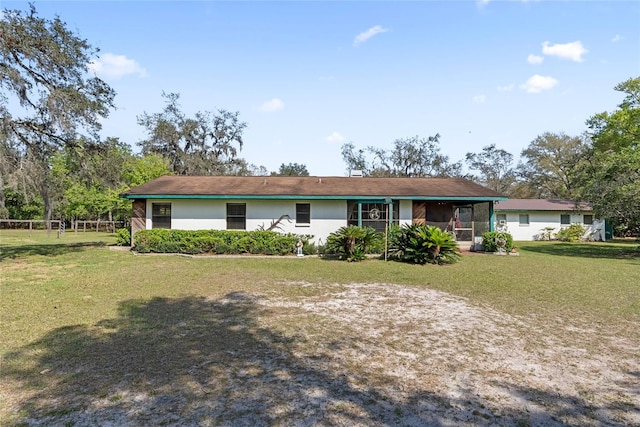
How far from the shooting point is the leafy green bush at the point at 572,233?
85.3 feet

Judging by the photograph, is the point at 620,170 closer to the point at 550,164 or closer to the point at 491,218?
the point at 491,218

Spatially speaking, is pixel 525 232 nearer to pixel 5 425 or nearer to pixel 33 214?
pixel 5 425

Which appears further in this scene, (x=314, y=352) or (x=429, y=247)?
(x=429, y=247)

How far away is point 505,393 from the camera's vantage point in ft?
11.5

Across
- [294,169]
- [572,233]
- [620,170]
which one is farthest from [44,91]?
[294,169]

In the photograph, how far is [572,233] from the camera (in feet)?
85.6

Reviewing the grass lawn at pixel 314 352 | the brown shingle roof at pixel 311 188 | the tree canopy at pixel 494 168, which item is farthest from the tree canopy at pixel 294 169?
the grass lawn at pixel 314 352

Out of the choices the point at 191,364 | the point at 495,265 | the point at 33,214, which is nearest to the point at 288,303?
the point at 191,364

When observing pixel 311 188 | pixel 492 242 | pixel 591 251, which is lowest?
pixel 591 251

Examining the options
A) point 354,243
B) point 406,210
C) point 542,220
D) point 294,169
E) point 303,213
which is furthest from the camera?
point 294,169

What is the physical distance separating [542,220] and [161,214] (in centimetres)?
2498

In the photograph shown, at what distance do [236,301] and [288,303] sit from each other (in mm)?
980

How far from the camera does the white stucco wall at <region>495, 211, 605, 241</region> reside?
26.9 metres

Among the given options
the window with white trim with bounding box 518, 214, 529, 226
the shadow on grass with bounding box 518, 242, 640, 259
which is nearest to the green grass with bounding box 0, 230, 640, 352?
the shadow on grass with bounding box 518, 242, 640, 259
